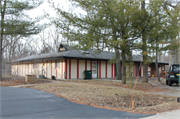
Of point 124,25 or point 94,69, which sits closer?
point 124,25

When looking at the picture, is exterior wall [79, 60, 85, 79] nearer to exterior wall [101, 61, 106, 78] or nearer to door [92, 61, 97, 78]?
door [92, 61, 97, 78]

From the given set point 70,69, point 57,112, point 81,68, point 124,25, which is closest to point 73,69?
point 70,69

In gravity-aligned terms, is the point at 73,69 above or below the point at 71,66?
below

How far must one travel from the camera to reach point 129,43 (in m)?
12.2

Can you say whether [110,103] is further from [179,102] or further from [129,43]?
Answer: [129,43]

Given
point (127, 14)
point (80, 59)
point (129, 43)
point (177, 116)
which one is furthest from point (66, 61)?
point (177, 116)

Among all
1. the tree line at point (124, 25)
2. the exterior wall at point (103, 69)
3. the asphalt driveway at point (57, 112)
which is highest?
the tree line at point (124, 25)

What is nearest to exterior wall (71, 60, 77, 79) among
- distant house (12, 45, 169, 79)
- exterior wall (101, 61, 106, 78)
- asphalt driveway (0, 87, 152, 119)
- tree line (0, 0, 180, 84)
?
distant house (12, 45, 169, 79)

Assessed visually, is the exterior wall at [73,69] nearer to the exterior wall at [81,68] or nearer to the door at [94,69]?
the exterior wall at [81,68]

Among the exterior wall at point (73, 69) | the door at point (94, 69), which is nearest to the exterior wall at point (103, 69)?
the door at point (94, 69)

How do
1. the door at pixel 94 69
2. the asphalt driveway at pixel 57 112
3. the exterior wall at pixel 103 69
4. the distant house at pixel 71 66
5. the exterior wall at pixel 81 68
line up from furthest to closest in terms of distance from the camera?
the exterior wall at pixel 103 69
the door at pixel 94 69
the exterior wall at pixel 81 68
the distant house at pixel 71 66
the asphalt driveway at pixel 57 112

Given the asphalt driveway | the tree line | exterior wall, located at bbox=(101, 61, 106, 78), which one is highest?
the tree line

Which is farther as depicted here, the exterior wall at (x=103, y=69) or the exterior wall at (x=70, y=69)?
the exterior wall at (x=103, y=69)

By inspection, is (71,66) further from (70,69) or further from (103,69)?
(103,69)
